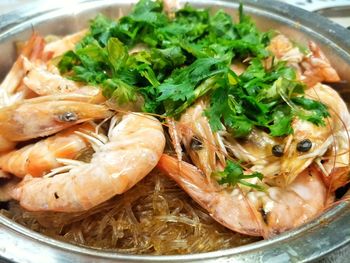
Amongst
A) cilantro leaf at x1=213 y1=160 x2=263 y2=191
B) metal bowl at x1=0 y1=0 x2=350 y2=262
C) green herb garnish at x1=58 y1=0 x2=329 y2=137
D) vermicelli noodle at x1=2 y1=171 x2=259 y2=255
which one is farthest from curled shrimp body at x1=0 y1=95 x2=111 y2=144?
cilantro leaf at x1=213 y1=160 x2=263 y2=191

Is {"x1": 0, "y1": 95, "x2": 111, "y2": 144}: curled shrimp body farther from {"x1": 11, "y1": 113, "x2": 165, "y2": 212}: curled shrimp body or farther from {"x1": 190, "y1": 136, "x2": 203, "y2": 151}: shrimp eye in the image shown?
{"x1": 190, "y1": 136, "x2": 203, "y2": 151}: shrimp eye

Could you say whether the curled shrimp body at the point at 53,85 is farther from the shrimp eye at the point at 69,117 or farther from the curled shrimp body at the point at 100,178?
the curled shrimp body at the point at 100,178

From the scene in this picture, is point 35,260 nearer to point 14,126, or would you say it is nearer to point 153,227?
point 153,227

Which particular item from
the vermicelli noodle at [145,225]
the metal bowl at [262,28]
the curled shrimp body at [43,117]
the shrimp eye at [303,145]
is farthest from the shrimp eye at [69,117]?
the shrimp eye at [303,145]

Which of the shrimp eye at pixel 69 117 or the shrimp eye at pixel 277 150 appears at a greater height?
the shrimp eye at pixel 69 117

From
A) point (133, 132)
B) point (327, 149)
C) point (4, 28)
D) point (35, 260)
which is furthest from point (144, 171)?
point (4, 28)

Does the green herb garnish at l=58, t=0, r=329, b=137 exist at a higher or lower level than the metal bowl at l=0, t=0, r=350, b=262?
higher

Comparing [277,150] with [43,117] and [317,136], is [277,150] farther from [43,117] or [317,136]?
Answer: [43,117]
